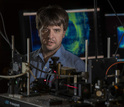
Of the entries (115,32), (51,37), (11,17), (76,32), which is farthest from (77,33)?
(11,17)

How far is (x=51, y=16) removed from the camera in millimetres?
3496

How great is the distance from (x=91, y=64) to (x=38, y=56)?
1386 millimetres

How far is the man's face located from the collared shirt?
9 centimetres

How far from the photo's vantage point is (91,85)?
2264mm

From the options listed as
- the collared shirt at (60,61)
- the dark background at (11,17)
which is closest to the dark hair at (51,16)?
the dark background at (11,17)

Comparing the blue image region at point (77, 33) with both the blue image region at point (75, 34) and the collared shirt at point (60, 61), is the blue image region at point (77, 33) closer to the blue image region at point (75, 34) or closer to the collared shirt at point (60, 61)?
the blue image region at point (75, 34)

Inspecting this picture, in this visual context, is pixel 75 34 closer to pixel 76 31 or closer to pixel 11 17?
pixel 76 31

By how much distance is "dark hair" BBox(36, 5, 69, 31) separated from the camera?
3496 mm

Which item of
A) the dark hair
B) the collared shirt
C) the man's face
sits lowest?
the collared shirt

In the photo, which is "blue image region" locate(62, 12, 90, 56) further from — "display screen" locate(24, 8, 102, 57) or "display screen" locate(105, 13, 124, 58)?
"display screen" locate(105, 13, 124, 58)

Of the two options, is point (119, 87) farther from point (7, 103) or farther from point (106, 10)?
point (106, 10)

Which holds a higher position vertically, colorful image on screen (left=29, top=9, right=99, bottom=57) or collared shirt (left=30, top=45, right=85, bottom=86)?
colorful image on screen (left=29, top=9, right=99, bottom=57)

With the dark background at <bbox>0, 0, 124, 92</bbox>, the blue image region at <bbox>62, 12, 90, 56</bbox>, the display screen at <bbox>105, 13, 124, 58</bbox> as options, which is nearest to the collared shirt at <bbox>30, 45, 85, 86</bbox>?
the blue image region at <bbox>62, 12, 90, 56</bbox>

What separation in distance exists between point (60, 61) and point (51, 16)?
1.97ft
